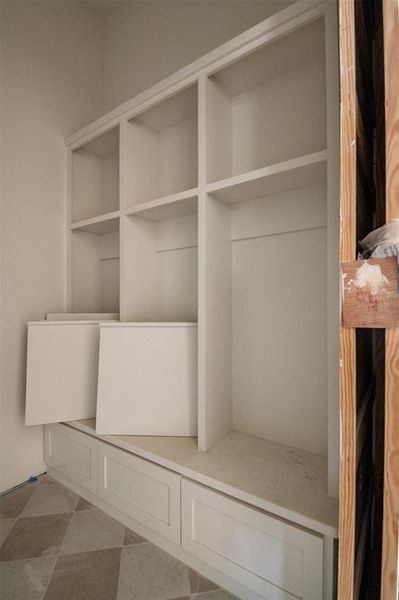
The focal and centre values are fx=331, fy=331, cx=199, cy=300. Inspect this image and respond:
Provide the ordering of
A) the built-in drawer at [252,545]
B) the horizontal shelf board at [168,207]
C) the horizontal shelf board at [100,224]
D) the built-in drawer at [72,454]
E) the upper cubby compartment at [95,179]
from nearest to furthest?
the built-in drawer at [252,545] < the horizontal shelf board at [168,207] < the built-in drawer at [72,454] < the horizontal shelf board at [100,224] < the upper cubby compartment at [95,179]

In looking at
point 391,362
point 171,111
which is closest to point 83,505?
point 391,362

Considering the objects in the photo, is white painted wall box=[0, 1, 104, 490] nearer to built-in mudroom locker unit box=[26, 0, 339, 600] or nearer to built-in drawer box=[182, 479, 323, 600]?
built-in mudroom locker unit box=[26, 0, 339, 600]

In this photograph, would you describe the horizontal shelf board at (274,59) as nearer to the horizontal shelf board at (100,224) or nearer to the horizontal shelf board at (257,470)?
the horizontal shelf board at (100,224)

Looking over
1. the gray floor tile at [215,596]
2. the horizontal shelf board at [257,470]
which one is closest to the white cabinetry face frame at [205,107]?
the horizontal shelf board at [257,470]

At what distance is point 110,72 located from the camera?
2.35 metres

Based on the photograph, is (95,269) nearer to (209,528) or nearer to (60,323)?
(60,323)

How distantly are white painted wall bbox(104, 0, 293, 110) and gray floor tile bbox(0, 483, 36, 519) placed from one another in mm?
2493

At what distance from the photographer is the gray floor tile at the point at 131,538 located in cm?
141

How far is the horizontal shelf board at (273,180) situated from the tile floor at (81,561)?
1.54m

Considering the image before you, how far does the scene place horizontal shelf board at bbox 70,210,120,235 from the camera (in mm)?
1910

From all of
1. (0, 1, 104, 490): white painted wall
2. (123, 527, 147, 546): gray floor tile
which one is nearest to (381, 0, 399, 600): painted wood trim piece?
(123, 527, 147, 546): gray floor tile

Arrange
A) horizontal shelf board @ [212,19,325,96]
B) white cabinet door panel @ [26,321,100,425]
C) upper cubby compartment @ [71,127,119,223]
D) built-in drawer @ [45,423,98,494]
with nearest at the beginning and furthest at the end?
horizontal shelf board @ [212,19,325,96]
built-in drawer @ [45,423,98,494]
white cabinet door panel @ [26,321,100,425]
upper cubby compartment @ [71,127,119,223]

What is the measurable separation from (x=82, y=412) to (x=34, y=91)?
1924 mm

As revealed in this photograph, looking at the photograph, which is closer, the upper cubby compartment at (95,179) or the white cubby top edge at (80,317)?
the white cubby top edge at (80,317)
